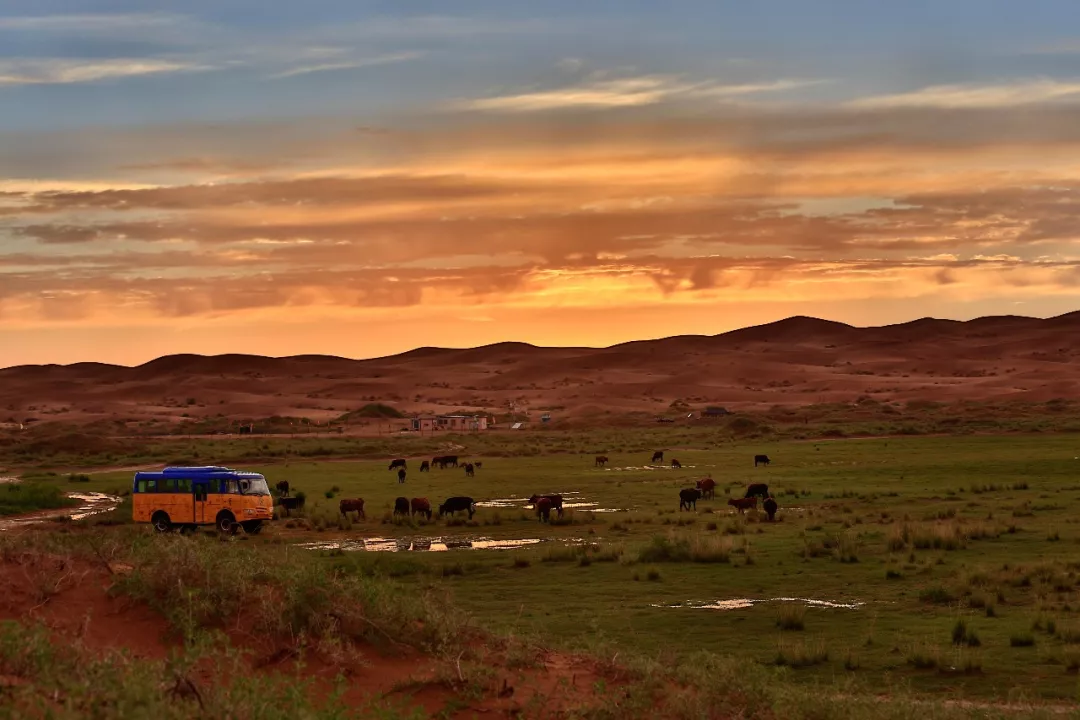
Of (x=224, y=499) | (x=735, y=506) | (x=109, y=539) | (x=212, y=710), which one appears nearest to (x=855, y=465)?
(x=735, y=506)

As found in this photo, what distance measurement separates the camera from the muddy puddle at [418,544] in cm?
3534

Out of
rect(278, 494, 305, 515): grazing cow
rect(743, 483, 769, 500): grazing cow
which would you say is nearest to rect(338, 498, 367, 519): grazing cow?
rect(278, 494, 305, 515): grazing cow

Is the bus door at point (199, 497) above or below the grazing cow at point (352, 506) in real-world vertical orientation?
above

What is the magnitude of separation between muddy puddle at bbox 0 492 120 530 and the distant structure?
69.8 meters

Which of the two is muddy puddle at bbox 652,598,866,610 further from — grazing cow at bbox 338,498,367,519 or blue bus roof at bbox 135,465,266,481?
grazing cow at bbox 338,498,367,519

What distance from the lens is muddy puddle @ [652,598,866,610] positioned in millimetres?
24781

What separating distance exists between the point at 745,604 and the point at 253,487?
65.5ft

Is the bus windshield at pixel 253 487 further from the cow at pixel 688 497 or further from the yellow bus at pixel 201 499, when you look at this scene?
the cow at pixel 688 497

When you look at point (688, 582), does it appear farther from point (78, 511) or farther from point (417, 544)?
point (78, 511)

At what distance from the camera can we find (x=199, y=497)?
1566 inches

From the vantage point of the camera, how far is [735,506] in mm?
42719

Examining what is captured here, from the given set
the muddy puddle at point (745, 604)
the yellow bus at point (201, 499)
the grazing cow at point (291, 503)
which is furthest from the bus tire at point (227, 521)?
the muddy puddle at point (745, 604)

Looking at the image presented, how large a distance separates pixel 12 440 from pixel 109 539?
298 ft

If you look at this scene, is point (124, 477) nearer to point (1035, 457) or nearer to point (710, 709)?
point (1035, 457)
